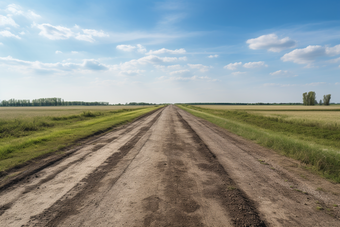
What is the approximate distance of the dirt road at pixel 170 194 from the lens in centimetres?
343

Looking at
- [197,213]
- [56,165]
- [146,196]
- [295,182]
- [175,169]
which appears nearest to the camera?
[197,213]

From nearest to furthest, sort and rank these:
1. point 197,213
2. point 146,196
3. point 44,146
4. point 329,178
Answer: point 197,213 → point 146,196 → point 329,178 → point 44,146

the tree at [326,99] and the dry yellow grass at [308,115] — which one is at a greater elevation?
the tree at [326,99]

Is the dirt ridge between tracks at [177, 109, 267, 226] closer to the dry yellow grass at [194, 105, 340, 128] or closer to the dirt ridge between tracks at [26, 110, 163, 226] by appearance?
the dirt ridge between tracks at [26, 110, 163, 226]

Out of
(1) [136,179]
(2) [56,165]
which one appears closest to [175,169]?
(1) [136,179]

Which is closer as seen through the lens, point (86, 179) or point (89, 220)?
point (89, 220)

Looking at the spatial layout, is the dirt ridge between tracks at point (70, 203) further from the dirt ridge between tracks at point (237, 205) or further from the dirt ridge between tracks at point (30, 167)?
the dirt ridge between tracks at point (237, 205)

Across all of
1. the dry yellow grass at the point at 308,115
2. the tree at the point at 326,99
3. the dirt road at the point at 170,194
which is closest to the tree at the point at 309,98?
the tree at the point at 326,99

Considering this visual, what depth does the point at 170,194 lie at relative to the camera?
440 centimetres

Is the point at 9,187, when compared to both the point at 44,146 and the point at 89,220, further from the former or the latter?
the point at 44,146

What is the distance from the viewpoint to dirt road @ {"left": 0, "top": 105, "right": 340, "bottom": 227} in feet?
11.3

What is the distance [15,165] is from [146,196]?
20.3 ft

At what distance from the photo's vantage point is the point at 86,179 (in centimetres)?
531

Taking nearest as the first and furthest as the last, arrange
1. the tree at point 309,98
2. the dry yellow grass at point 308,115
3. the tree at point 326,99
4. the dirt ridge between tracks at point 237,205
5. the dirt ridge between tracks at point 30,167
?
1. the dirt ridge between tracks at point 237,205
2. the dirt ridge between tracks at point 30,167
3. the dry yellow grass at point 308,115
4. the tree at point 309,98
5. the tree at point 326,99
